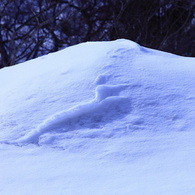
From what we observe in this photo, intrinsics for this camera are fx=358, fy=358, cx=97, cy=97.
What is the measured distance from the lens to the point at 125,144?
185cm

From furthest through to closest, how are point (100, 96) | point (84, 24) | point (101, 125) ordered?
point (84, 24)
point (100, 96)
point (101, 125)

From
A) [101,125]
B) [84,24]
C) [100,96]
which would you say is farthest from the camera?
[84,24]

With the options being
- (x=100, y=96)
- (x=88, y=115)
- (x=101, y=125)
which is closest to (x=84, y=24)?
(x=100, y=96)

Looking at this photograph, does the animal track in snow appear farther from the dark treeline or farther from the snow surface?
the dark treeline

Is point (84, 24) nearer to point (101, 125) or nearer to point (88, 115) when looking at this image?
point (88, 115)

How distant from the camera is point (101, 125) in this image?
2033mm

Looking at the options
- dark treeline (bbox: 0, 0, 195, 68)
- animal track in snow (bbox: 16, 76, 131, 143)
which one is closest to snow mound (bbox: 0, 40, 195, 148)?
animal track in snow (bbox: 16, 76, 131, 143)

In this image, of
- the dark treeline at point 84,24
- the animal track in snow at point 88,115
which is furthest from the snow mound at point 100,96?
the dark treeline at point 84,24

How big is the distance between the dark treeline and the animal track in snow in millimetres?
7161

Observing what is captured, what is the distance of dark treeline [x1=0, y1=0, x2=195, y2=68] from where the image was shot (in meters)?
9.38

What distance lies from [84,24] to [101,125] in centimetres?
799

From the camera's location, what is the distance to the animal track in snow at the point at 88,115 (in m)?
2.03

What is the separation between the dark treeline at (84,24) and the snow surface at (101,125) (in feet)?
21.9

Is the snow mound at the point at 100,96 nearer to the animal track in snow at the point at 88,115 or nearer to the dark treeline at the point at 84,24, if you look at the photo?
the animal track in snow at the point at 88,115
